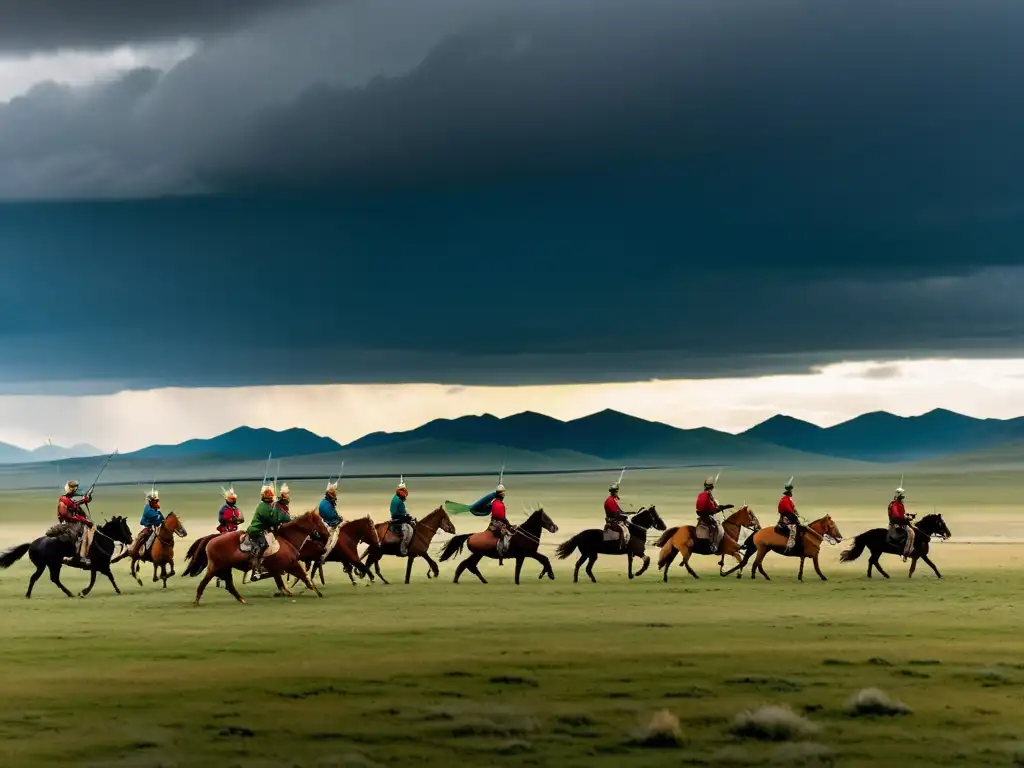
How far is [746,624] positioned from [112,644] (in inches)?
411

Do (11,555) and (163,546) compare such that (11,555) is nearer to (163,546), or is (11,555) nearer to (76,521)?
(76,521)

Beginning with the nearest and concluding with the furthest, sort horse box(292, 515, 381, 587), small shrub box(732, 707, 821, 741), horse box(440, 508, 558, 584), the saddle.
Answer: 1. small shrub box(732, 707, 821, 741)
2. the saddle
3. horse box(292, 515, 381, 587)
4. horse box(440, 508, 558, 584)

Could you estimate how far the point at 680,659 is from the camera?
22984mm

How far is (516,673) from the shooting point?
21672 mm

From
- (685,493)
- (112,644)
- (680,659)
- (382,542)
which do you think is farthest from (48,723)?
(685,493)

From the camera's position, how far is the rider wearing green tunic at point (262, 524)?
30.8 m

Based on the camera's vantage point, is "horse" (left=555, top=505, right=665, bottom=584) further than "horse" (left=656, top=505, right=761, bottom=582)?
No

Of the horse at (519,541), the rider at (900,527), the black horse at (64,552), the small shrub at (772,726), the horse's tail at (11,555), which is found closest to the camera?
the small shrub at (772,726)

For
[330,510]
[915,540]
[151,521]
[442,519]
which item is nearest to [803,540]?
[915,540]

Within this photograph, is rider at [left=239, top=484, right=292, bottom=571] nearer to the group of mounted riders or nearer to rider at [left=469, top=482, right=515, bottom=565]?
the group of mounted riders

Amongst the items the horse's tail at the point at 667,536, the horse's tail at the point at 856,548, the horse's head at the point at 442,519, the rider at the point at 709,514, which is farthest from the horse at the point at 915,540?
the horse's head at the point at 442,519

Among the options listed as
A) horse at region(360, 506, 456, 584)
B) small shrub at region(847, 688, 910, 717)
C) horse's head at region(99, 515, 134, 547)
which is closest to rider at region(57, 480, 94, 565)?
horse's head at region(99, 515, 134, 547)

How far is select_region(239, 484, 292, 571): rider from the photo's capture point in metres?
30.8

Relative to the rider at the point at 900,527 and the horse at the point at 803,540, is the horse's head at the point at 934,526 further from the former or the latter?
the horse at the point at 803,540
